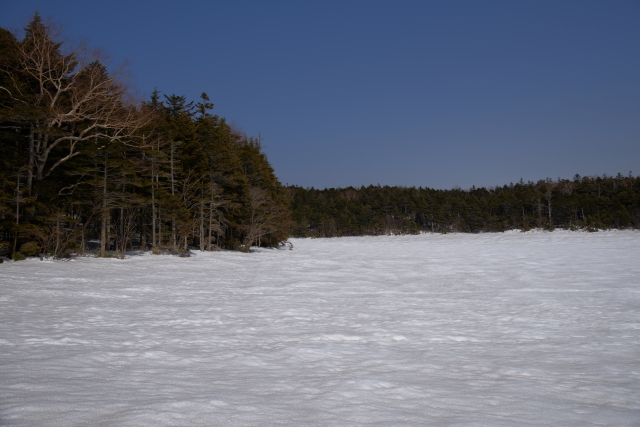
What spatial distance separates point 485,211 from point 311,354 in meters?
82.0

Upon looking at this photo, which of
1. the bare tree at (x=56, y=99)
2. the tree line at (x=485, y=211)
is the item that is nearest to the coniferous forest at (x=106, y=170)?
the bare tree at (x=56, y=99)

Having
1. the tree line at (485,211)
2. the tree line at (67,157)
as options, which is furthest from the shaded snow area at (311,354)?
the tree line at (485,211)

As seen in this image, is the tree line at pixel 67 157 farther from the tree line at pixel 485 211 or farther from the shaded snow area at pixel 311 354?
the tree line at pixel 485 211

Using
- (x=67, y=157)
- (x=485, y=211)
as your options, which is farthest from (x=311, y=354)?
(x=485, y=211)

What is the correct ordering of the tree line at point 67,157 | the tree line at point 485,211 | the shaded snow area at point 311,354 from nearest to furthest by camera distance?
the shaded snow area at point 311,354
the tree line at point 67,157
the tree line at point 485,211

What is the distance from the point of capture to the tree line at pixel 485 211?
67.0 meters

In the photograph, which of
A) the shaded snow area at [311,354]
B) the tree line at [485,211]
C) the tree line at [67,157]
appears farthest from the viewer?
the tree line at [485,211]

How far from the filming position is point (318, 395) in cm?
448

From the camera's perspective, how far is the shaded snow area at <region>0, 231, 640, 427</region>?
12.8 ft

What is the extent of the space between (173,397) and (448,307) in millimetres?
8683

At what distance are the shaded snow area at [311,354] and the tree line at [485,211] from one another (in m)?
55.2

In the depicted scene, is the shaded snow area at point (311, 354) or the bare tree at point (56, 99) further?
the bare tree at point (56, 99)

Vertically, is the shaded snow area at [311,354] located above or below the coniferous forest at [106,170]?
below

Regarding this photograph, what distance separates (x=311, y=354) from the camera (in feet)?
21.5
